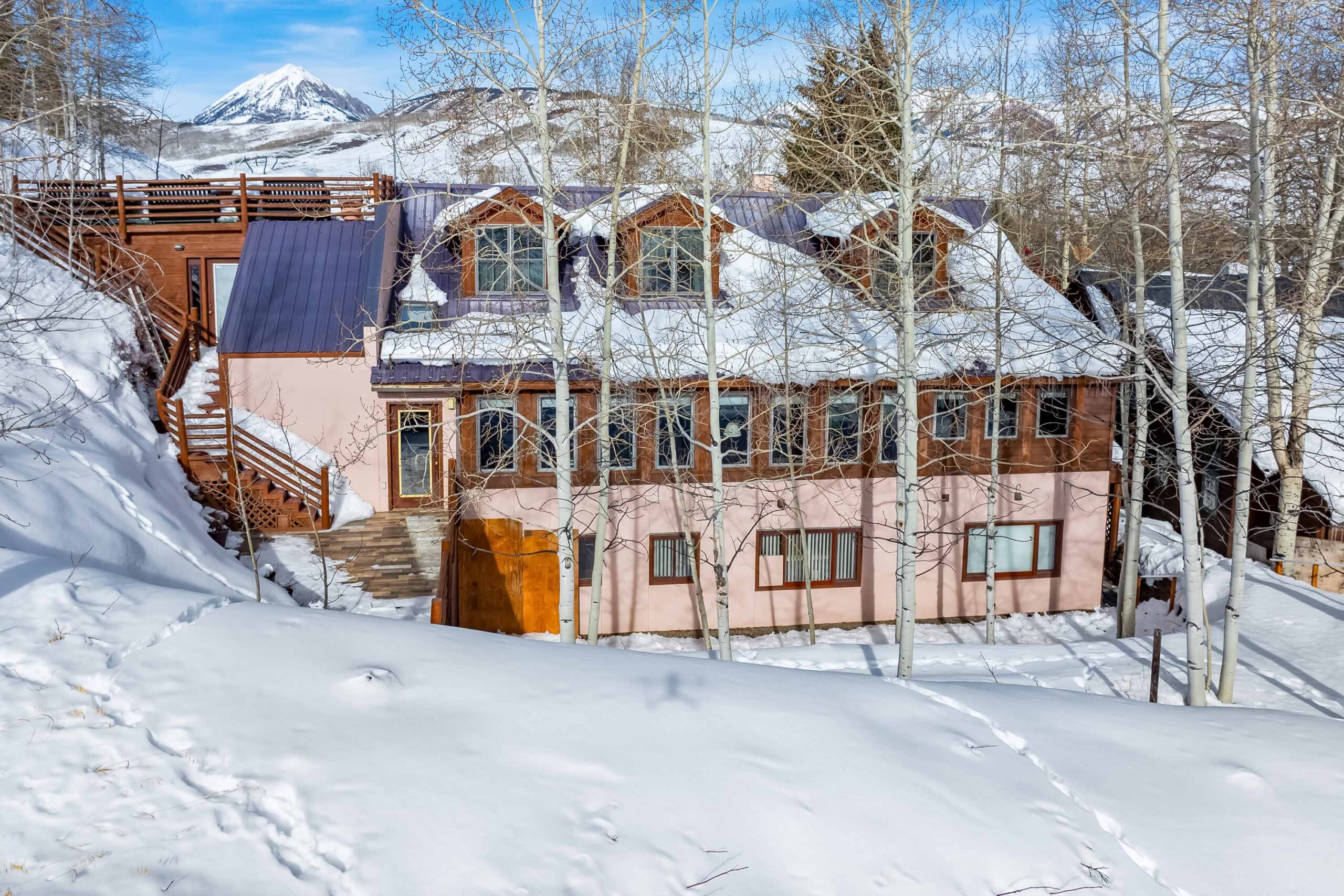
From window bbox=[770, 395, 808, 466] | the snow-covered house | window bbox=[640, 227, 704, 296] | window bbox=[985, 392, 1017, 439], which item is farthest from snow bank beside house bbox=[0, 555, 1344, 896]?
window bbox=[640, 227, 704, 296]

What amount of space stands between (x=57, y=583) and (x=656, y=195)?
1124 cm

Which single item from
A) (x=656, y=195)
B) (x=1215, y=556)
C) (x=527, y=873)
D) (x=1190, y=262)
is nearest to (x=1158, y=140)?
(x=1190, y=262)

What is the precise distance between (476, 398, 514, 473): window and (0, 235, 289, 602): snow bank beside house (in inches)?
163

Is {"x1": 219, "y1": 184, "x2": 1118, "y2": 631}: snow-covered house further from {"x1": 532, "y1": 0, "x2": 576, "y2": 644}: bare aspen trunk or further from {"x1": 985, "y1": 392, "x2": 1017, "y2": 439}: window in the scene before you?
{"x1": 532, "y1": 0, "x2": 576, "y2": 644}: bare aspen trunk

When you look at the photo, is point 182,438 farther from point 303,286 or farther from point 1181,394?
point 1181,394

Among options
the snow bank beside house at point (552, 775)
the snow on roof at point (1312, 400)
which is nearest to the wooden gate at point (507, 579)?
the snow bank beside house at point (552, 775)

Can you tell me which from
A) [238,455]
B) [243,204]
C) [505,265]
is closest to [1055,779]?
[505,265]

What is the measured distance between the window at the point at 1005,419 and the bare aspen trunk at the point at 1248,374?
6499mm

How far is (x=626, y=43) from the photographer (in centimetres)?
1255

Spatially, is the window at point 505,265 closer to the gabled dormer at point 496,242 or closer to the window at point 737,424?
→ the gabled dormer at point 496,242

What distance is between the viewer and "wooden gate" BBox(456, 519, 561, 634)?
52.3 feet

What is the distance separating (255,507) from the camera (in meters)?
15.7

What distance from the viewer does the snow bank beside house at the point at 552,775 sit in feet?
16.1

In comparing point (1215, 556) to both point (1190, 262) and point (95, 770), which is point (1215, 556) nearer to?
point (1190, 262)
